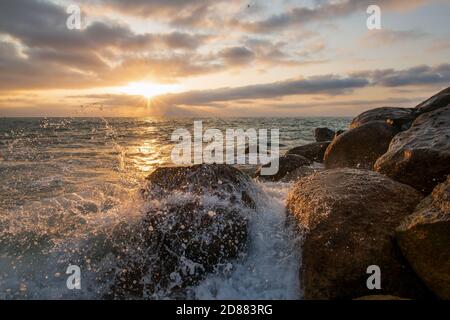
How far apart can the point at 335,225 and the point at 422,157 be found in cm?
202

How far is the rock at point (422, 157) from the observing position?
536cm

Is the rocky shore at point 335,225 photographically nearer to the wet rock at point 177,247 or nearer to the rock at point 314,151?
the wet rock at point 177,247

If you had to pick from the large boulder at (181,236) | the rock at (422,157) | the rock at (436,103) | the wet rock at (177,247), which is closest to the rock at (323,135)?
the rock at (436,103)

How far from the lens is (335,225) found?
Answer: 4680 mm

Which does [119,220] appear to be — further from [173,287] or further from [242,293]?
[242,293]

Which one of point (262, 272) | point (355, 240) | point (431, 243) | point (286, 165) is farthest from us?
point (286, 165)

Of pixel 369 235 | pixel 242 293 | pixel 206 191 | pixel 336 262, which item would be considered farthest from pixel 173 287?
pixel 369 235

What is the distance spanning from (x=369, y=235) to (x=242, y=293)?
178 cm

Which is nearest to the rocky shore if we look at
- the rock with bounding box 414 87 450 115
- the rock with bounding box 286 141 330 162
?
the rock with bounding box 414 87 450 115

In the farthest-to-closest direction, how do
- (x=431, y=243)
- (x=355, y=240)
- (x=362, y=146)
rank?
(x=362, y=146)
(x=355, y=240)
(x=431, y=243)

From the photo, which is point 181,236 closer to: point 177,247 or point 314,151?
point 177,247

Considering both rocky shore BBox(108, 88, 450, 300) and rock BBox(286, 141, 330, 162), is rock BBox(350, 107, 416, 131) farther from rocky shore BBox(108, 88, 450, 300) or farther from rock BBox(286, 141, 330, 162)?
rocky shore BBox(108, 88, 450, 300)

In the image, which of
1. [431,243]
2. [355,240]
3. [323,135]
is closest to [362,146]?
[355,240]
